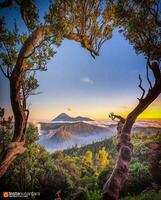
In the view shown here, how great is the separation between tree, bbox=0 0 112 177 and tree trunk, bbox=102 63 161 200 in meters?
0.86

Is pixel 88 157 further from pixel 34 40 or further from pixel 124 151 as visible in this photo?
pixel 34 40

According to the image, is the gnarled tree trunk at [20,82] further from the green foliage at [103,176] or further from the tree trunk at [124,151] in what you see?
the green foliage at [103,176]

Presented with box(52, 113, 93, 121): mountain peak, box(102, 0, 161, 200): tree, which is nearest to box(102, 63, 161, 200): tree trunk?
box(102, 0, 161, 200): tree

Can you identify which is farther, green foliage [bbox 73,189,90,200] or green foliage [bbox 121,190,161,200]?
green foliage [bbox 73,189,90,200]

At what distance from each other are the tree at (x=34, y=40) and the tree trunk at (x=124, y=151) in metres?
0.86

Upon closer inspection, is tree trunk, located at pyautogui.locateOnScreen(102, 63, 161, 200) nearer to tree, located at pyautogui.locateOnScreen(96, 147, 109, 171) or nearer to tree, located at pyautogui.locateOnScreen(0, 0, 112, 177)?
tree, located at pyautogui.locateOnScreen(96, 147, 109, 171)

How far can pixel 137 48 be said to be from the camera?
4645 millimetres

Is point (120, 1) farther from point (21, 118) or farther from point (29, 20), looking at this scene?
Answer: point (21, 118)

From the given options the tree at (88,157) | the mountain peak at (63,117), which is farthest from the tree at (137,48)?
the mountain peak at (63,117)

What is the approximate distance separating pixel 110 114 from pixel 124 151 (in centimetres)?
48

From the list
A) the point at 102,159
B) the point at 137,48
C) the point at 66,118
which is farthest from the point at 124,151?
the point at 137,48

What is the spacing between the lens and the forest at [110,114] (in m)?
4.57

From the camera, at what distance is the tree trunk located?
15.0 ft

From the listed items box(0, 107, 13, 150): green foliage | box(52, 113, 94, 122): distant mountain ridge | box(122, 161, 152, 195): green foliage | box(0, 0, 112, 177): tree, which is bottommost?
box(122, 161, 152, 195): green foliage
